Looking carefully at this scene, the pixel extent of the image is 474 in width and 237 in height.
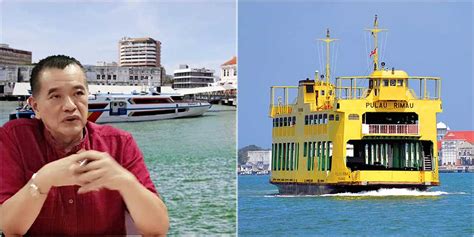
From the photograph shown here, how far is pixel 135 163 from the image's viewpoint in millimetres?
1979

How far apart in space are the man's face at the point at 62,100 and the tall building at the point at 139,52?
3.03 metres

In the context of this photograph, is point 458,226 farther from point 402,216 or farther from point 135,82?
point 135,82

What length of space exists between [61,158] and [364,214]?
713 centimetres

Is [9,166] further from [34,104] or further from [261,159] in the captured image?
[261,159]

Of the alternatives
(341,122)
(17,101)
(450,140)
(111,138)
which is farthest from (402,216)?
(111,138)

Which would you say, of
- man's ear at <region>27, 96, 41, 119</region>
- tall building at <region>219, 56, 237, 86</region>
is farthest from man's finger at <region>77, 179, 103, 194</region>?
tall building at <region>219, 56, 237, 86</region>

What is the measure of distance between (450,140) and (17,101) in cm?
716

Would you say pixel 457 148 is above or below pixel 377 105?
below

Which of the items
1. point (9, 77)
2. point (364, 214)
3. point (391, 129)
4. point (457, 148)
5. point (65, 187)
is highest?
point (9, 77)

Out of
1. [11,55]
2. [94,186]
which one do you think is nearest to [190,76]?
[11,55]

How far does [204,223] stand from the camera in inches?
214

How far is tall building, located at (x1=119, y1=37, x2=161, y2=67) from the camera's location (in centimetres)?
515

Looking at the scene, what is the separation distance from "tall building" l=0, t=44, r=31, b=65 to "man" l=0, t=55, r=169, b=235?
2.76m

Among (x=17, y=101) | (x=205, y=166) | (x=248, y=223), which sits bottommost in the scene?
(x=248, y=223)
